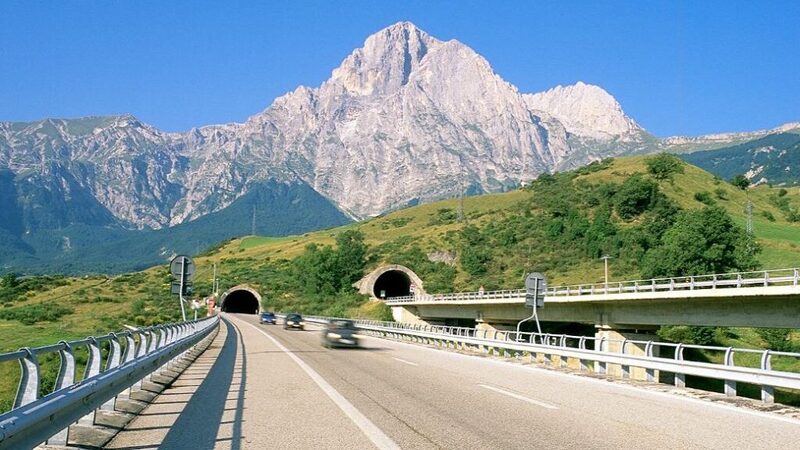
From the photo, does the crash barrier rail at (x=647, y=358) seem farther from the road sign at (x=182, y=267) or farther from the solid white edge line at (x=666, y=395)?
the road sign at (x=182, y=267)

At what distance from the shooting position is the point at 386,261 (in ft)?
410

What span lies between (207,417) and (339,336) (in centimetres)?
2246

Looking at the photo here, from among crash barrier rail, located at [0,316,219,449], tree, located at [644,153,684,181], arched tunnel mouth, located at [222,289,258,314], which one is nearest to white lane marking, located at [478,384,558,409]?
crash barrier rail, located at [0,316,219,449]

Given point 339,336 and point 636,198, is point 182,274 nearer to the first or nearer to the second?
point 339,336

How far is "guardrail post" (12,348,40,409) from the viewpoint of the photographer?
6.86m

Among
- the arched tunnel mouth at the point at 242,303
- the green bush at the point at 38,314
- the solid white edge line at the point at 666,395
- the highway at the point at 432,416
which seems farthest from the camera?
the arched tunnel mouth at the point at 242,303

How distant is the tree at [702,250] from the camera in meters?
72.6

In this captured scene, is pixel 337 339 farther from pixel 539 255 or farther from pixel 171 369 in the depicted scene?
pixel 539 255

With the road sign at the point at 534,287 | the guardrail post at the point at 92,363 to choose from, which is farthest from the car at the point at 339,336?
the guardrail post at the point at 92,363

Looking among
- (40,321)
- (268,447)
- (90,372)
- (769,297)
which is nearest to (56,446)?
(90,372)

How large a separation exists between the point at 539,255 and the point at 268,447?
354ft

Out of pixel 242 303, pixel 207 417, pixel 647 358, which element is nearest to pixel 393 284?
pixel 242 303

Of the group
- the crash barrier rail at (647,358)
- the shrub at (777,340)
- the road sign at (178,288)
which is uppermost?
the road sign at (178,288)

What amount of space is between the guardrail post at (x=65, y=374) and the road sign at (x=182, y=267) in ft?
64.6
